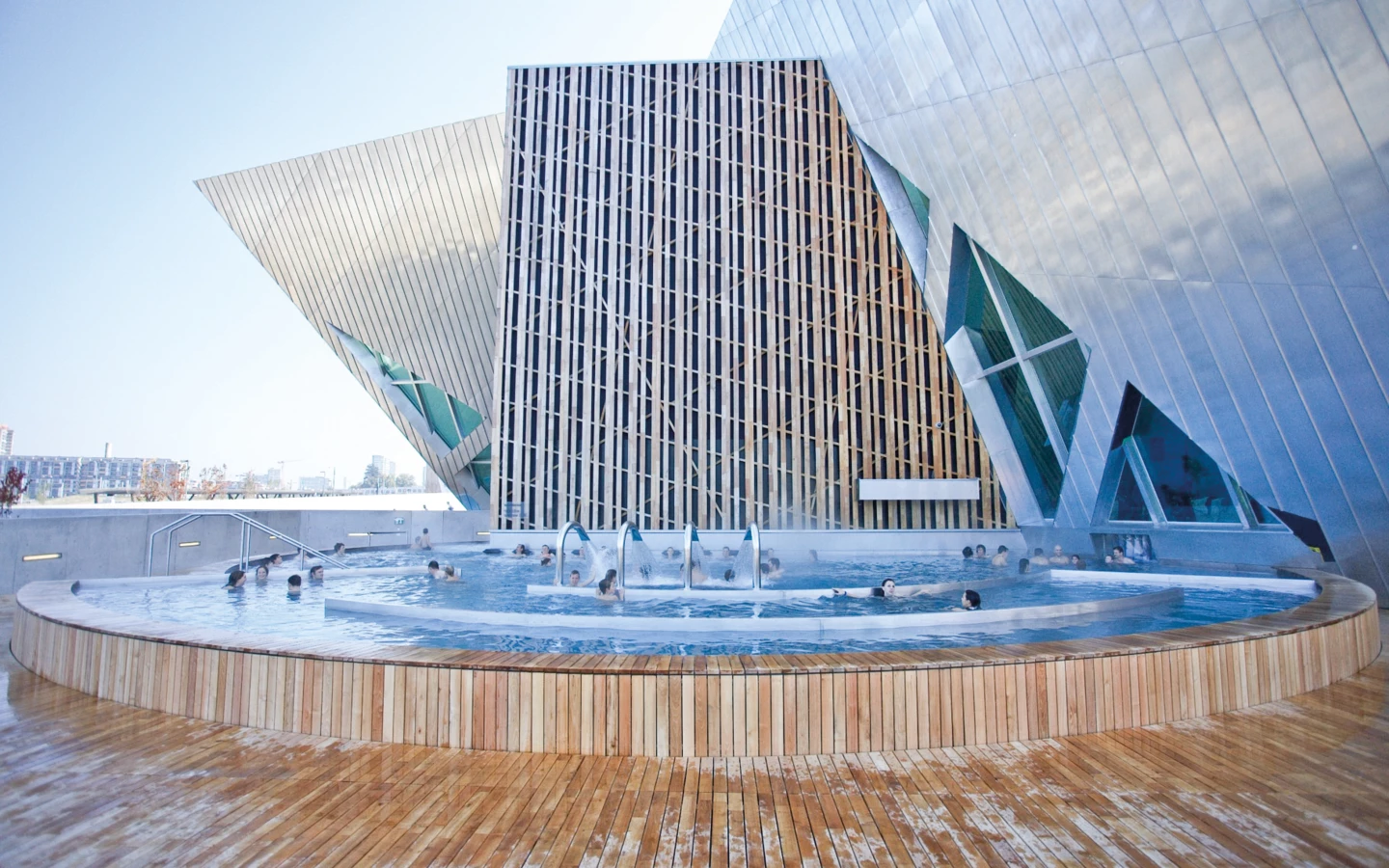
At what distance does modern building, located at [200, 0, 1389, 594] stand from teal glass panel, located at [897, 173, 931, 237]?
60mm

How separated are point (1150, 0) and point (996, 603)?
689 cm

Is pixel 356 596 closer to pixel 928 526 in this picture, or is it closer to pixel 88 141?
pixel 928 526

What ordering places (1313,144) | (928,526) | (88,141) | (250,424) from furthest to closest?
(250,424) → (88,141) → (928,526) → (1313,144)

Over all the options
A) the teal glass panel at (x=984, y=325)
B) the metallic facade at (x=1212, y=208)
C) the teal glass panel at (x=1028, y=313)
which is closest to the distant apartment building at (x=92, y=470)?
the teal glass panel at (x=984, y=325)

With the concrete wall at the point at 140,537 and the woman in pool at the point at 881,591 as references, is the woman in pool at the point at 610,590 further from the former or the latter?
the concrete wall at the point at 140,537

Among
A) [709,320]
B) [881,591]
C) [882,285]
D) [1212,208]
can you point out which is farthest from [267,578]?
[882,285]

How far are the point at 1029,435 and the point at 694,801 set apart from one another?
1398 cm

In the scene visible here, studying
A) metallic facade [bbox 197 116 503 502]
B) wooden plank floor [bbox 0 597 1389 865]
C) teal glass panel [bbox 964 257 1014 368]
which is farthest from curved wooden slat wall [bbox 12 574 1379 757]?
metallic facade [bbox 197 116 503 502]

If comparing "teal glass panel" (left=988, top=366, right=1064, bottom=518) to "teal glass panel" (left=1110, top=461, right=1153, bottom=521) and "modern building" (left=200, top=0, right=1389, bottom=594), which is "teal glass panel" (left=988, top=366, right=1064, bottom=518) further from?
"teal glass panel" (left=1110, top=461, right=1153, bottom=521)

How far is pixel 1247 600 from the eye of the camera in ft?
27.7

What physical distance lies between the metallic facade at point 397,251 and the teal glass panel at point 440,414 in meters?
0.28

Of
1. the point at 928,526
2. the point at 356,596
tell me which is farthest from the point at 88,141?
the point at 928,526

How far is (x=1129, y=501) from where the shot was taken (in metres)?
12.9

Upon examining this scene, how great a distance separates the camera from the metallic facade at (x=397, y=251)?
18.4 metres
